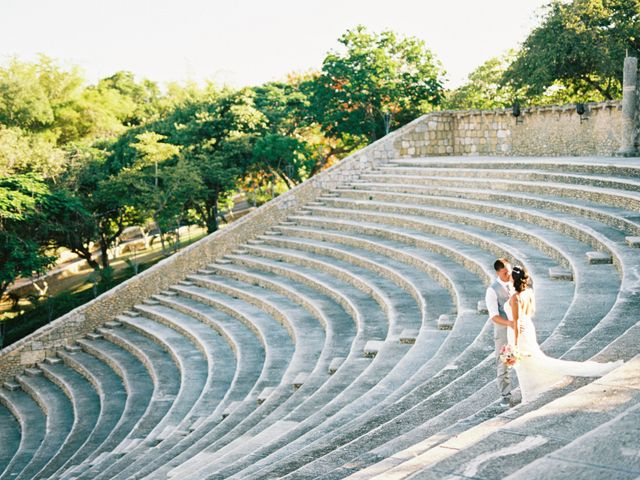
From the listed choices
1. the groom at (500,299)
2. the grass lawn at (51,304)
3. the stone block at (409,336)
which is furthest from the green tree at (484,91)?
the groom at (500,299)

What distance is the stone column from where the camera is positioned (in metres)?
16.6

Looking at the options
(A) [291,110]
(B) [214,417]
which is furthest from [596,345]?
(A) [291,110]

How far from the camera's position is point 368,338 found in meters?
11.4

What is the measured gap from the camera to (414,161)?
21.1 metres

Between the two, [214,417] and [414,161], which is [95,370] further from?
[414,161]

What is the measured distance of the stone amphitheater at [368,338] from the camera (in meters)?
5.18

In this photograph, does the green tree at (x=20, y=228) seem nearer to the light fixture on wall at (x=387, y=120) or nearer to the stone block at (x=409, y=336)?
the light fixture on wall at (x=387, y=120)

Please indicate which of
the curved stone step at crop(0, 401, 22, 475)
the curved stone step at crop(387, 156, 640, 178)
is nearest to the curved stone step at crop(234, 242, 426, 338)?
the curved stone step at crop(387, 156, 640, 178)

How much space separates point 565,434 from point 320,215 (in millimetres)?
15823

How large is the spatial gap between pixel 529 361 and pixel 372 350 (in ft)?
14.6

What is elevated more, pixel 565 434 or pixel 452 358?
pixel 565 434

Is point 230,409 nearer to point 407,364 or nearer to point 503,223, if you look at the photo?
point 407,364

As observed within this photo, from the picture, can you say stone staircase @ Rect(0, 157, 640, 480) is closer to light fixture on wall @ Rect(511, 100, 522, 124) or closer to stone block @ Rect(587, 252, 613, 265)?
stone block @ Rect(587, 252, 613, 265)

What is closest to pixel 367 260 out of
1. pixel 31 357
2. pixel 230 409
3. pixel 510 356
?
pixel 230 409
